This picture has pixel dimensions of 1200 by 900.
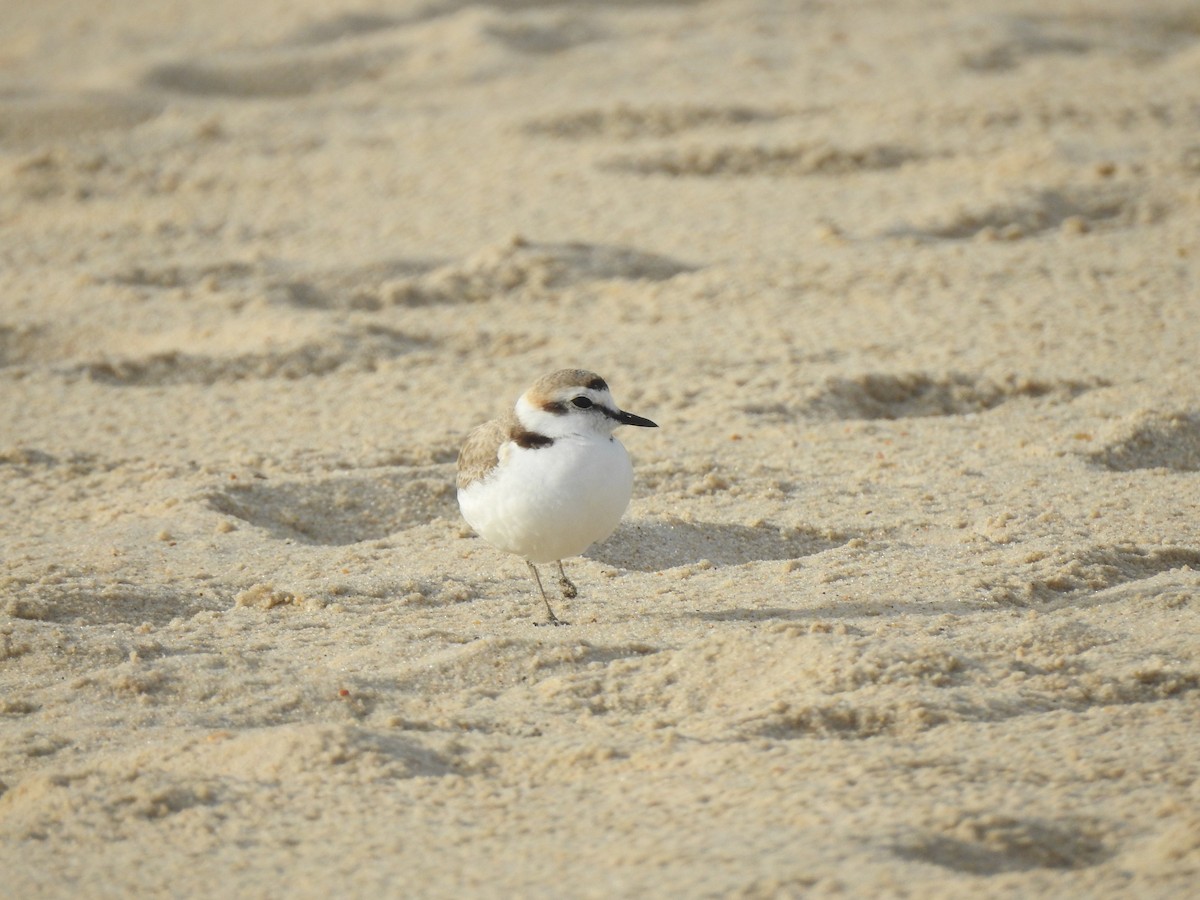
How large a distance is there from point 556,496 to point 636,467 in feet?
4.37

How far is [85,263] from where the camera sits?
7711 millimetres

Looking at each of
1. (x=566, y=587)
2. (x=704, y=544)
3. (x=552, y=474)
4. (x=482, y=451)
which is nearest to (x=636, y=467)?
(x=704, y=544)

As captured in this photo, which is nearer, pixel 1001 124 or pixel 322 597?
pixel 322 597

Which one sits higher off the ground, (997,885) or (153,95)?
(153,95)

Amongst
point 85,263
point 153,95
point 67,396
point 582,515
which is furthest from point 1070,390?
point 153,95

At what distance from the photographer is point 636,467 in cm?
522

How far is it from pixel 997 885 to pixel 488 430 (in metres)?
2.02

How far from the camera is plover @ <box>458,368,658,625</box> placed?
3.93m

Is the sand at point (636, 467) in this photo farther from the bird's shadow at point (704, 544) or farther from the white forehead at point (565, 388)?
the white forehead at point (565, 388)

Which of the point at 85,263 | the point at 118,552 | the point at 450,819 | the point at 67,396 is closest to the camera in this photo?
the point at 450,819

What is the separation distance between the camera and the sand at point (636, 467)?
120 inches

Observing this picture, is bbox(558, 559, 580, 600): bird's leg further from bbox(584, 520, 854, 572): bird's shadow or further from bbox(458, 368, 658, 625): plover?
bbox(584, 520, 854, 572): bird's shadow

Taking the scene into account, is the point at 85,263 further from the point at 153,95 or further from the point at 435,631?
the point at 435,631

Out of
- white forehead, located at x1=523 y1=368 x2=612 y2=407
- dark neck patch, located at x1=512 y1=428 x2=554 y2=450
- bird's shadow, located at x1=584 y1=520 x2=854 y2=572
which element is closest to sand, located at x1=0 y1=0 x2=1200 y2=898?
bird's shadow, located at x1=584 y1=520 x2=854 y2=572
